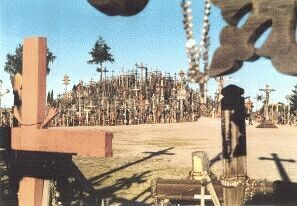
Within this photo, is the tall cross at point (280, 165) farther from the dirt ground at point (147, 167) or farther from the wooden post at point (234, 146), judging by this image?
the wooden post at point (234, 146)

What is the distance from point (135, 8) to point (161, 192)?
20.5ft

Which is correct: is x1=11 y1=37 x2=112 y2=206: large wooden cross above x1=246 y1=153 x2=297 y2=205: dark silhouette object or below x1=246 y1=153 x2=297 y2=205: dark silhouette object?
above

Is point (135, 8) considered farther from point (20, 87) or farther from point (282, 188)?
point (282, 188)

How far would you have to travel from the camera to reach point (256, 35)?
5.75 ft

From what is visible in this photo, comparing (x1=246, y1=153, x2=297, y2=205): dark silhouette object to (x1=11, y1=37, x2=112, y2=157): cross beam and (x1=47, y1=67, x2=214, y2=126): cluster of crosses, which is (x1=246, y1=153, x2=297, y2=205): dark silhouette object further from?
(x1=47, y1=67, x2=214, y2=126): cluster of crosses

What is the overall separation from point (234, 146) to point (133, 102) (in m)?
32.7

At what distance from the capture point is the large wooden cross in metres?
2.86

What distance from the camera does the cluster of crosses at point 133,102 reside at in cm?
3453

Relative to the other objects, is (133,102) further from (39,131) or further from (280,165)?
(39,131)

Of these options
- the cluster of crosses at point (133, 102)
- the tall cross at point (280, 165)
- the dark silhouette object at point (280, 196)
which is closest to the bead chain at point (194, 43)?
the dark silhouette object at point (280, 196)

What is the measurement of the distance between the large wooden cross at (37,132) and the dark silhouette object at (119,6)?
3.74 ft

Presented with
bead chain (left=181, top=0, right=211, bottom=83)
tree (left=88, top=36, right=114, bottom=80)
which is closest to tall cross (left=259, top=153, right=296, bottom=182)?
bead chain (left=181, top=0, right=211, bottom=83)

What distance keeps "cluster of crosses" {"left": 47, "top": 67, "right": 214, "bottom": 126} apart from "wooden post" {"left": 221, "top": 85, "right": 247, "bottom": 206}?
1183 inches

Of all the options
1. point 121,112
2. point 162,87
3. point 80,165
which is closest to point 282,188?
point 80,165
